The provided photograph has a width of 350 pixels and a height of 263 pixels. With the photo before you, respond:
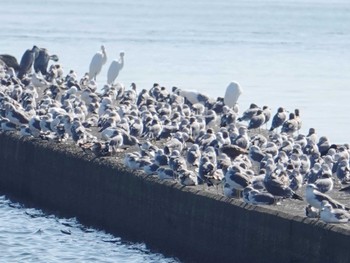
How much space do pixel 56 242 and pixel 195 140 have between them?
434cm

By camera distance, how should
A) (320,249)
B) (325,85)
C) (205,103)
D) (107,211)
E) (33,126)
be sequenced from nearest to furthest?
(320,249) → (107,211) → (33,126) → (205,103) → (325,85)

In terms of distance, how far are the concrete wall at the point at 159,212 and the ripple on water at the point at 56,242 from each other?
221 millimetres

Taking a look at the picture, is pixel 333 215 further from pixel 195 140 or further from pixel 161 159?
pixel 195 140

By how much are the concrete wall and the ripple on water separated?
0.73 ft

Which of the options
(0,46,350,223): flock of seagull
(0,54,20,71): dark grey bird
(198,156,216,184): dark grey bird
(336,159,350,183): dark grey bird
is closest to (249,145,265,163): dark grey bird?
(0,46,350,223): flock of seagull

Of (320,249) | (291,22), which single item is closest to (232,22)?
(291,22)

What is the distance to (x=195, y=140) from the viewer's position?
81.6 feet

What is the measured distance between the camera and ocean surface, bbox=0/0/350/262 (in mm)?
45531

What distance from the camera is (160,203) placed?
19.7m

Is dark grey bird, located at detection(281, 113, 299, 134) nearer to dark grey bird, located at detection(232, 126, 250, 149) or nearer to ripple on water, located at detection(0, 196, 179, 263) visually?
dark grey bird, located at detection(232, 126, 250, 149)

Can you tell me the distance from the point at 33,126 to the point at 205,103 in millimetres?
7714

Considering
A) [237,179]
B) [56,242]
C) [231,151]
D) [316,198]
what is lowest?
[56,242]

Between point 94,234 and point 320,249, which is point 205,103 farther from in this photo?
point 320,249

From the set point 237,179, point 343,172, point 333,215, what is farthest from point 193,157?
point 333,215
